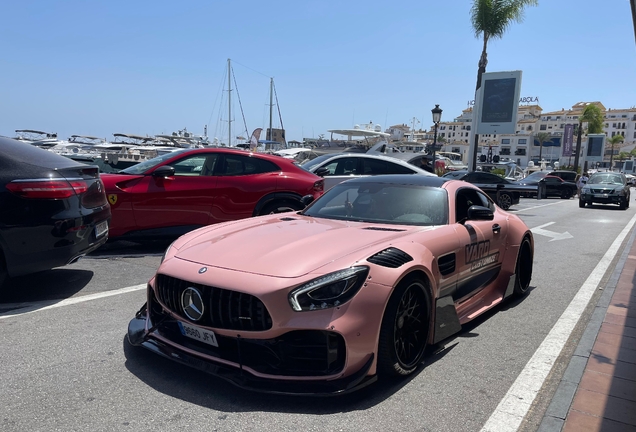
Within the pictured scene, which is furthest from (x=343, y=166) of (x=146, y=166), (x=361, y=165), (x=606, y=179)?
(x=606, y=179)

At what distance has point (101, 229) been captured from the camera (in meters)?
5.48

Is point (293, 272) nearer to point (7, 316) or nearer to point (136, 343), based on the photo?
point (136, 343)

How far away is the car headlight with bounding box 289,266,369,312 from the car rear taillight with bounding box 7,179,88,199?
3.01 metres

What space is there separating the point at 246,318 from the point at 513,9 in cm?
2722

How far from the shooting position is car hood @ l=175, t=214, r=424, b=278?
10.5 feet

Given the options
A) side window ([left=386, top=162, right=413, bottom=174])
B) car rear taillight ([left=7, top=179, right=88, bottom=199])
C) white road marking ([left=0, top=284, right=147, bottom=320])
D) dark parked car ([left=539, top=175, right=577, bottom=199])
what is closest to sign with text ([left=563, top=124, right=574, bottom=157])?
dark parked car ([left=539, top=175, right=577, bottom=199])

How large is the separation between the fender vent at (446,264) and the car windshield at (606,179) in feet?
72.3

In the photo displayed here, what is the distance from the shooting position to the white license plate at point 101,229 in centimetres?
535

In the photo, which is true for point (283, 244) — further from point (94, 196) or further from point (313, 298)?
point (94, 196)

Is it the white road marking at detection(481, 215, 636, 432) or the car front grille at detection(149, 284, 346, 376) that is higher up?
the car front grille at detection(149, 284, 346, 376)

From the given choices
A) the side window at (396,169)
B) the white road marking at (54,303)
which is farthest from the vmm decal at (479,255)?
the side window at (396,169)

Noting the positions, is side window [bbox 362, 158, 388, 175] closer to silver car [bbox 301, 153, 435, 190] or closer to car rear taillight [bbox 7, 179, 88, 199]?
silver car [bbox 301, 153, 435, 190]

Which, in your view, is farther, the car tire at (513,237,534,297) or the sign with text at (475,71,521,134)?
the sign with text at (475,71,521,134)

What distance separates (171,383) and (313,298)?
43.3 inches
